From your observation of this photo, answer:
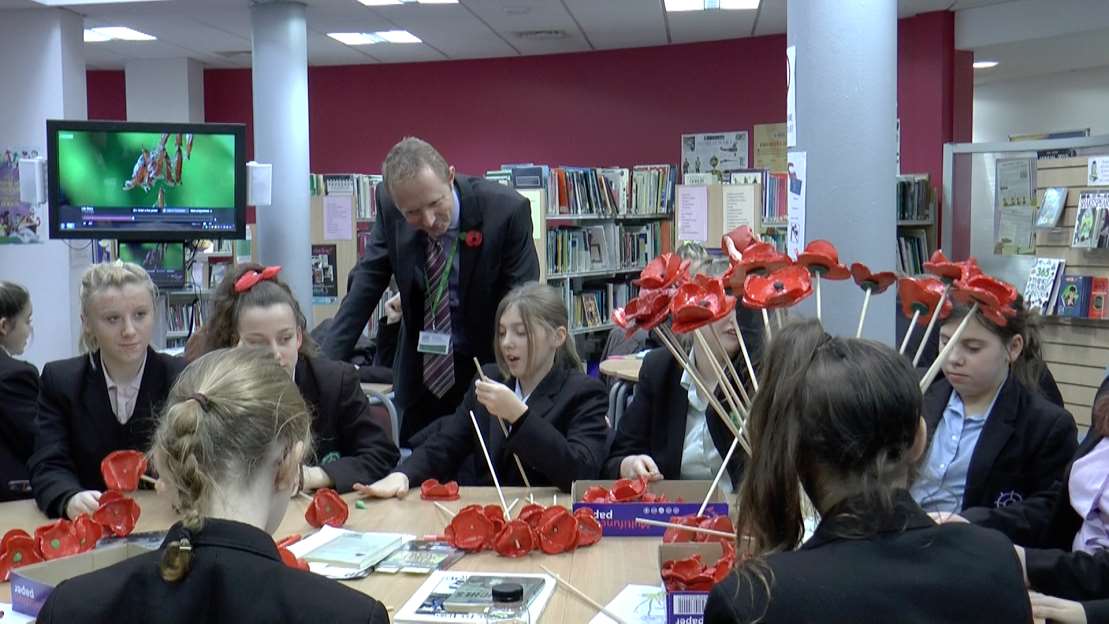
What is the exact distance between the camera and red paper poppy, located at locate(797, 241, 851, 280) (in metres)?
1.78

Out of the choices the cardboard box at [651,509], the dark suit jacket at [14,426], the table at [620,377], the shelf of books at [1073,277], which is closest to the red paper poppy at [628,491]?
the cardboard box at [651,509]

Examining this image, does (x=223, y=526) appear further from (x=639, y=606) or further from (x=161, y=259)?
(x=161, y=259)

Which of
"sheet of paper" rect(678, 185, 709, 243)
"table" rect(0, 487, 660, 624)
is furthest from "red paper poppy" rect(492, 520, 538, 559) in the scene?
"sheet of paper" rect(678, 185, 709, 243)

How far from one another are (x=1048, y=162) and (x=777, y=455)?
17.1ft

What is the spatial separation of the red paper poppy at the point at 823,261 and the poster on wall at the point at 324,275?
20.0 ft

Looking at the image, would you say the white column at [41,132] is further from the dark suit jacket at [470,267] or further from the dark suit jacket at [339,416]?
the dark suit jacket at [339,416]

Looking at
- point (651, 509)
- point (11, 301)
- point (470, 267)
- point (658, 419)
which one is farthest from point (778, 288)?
point (11, 301)

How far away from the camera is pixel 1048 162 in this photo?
5910 mm

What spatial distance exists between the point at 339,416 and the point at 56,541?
0.99 metres

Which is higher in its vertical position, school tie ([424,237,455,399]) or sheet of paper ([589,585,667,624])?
school tie ([424,237,455,399])

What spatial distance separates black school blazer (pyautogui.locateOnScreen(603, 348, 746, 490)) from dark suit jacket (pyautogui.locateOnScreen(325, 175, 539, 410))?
0.70 meters

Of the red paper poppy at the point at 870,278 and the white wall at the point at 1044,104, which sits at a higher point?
Result: the white wall at the point at 1044,104

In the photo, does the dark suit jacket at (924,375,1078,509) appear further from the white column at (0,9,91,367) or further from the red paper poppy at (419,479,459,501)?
the white column at (0,9,91,367)

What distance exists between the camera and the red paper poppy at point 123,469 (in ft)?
8.22
